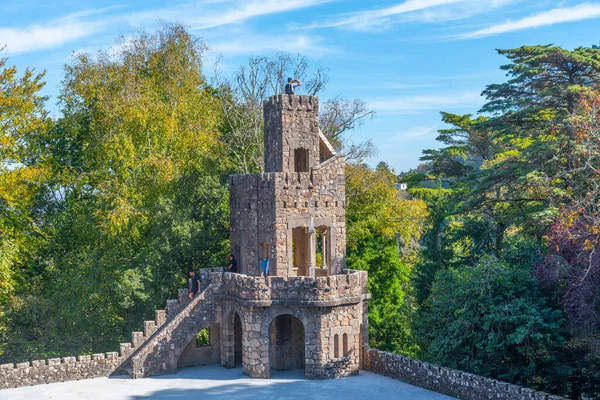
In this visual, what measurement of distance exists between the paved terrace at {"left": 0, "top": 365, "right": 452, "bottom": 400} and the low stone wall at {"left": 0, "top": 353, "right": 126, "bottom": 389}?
46cm

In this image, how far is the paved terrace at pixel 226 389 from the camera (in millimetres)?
26516

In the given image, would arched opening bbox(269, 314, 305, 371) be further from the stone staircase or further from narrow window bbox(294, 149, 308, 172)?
narrow window bbox(294, 149, 308, 172)

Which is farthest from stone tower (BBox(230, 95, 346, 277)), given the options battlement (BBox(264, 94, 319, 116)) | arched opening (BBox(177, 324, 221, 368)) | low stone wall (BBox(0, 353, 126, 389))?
low stone wall (BBox(0, 353, 126, 389))

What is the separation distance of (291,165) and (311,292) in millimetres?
5698

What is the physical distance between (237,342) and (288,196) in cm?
678

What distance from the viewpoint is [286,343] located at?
31203 millimetres

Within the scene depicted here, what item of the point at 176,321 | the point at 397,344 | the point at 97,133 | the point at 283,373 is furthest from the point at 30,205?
the point at 397,344

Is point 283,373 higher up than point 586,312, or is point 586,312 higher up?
point 586,312

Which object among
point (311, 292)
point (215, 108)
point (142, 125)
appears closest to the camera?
point (311, 292)

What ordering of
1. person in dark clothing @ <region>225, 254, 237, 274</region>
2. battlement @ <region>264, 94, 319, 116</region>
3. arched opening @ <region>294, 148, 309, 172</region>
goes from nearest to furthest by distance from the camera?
battlement @ <region>264, 94, 319, 116</region>
person in dark clothing @ <region>225, 254, 237, 274</region>
arched opening @ <region>294, 148, 309, 172</region>

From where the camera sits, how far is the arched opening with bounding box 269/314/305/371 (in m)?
30.9

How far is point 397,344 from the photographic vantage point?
40.5 m

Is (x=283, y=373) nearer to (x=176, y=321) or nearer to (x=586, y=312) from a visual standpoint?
(x=176, y=321)

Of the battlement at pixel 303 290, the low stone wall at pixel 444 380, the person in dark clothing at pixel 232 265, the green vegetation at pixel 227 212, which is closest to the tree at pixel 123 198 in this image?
the green vegetation at pixel 227 212
